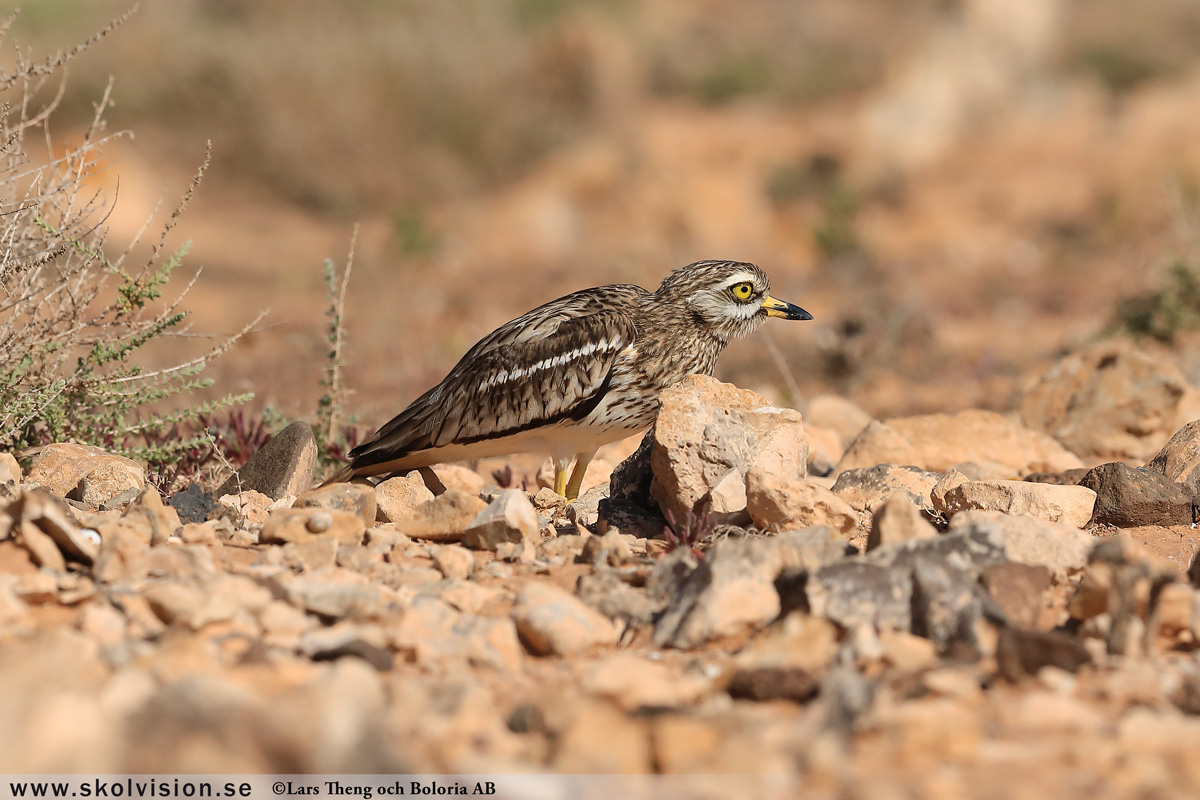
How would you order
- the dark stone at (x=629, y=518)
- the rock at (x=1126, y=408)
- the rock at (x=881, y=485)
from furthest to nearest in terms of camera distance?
1. the rock at (x=1126, y=408)
2. the rock at (x=881, y=485)
3. the dark stone at (x=629, y=518)

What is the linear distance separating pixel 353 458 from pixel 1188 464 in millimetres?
3222

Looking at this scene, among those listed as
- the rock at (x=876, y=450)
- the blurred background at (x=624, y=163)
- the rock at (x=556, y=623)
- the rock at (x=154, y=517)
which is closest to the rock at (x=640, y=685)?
the rock at (x=556, y=623)

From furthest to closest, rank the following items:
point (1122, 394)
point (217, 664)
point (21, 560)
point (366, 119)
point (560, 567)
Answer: point (366, 119)
point (1122, 394)
point (560, 567)
point (21, 560)
point (217, 664)

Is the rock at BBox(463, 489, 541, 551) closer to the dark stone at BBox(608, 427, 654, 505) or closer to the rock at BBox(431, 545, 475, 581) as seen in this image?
the rock at BBox(431, 545, 475, 581)

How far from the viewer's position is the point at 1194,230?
410 inches

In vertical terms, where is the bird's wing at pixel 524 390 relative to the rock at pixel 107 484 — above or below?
above

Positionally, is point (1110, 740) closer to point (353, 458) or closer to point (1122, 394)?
point (353, 458)

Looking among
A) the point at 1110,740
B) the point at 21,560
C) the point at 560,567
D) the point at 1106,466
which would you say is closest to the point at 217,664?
the point at 21,560

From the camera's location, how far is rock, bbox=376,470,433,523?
446 cm

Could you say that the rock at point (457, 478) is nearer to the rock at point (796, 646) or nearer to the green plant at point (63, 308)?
the green plant at point (63, 308)

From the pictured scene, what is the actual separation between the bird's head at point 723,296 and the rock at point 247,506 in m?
1.84

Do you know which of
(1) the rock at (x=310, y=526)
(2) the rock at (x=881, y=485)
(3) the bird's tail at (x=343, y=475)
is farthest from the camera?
(3) the bird's tail at (x=343, y=475)

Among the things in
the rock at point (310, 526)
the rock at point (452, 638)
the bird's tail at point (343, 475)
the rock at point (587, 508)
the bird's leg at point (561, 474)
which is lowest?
the rock at point (452, 638)

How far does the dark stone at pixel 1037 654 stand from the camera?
259 centimetres
